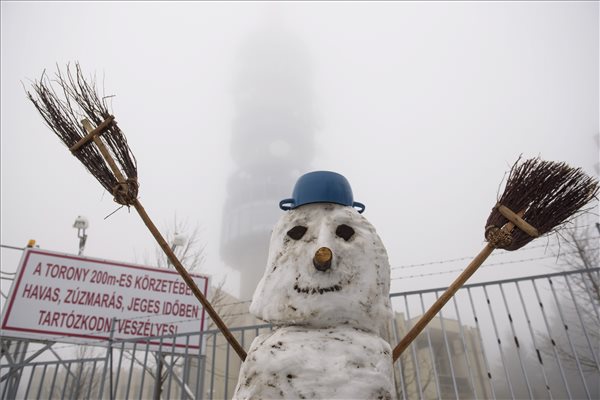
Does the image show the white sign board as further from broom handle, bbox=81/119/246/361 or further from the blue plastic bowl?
the blue plastic bowl

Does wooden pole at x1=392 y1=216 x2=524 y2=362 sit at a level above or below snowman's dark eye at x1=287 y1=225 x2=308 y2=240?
below

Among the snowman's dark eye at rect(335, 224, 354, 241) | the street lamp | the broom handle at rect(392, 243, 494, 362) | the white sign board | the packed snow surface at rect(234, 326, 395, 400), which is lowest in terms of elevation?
the packed snow surface at rect(234, 326, 395, 400)

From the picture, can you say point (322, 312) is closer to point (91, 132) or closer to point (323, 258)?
point (323, 258)

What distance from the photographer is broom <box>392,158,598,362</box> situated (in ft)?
7.16

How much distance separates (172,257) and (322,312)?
3.27ft

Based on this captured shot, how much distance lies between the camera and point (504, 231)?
215cm

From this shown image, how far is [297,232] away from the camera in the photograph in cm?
204

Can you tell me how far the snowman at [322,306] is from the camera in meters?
1.59

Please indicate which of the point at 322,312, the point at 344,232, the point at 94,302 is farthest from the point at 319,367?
the point at 94,302

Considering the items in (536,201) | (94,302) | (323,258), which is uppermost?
(94,302)

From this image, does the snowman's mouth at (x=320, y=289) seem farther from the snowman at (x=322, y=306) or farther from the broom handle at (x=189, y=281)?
the broom handle at (x=189, y=281)

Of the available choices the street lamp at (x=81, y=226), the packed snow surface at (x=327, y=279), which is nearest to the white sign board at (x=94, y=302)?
the street lamp at (x=81, y=226)

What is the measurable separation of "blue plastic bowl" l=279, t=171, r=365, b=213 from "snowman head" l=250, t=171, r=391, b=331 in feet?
0.04

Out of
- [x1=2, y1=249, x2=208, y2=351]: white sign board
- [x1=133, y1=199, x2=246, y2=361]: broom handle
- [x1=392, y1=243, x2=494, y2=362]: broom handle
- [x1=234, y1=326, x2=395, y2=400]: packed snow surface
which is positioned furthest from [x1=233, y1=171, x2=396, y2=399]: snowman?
[x1=2, y1=249, x2=208, y2=351]: white sign board
